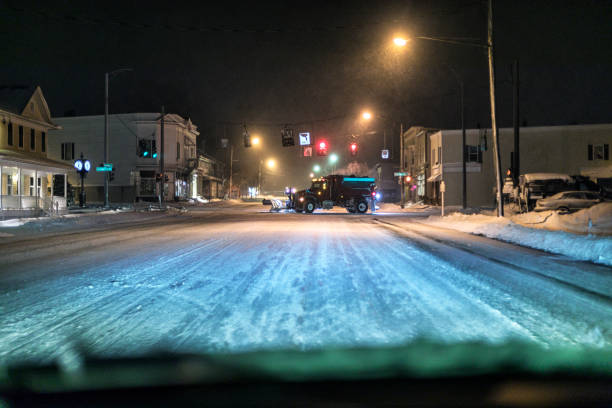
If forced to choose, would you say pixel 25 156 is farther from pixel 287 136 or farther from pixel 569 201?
pixel 569 201

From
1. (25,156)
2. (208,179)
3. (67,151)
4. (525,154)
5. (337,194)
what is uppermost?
(67,151)

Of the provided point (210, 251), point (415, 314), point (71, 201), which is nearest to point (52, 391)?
point (415, 314)

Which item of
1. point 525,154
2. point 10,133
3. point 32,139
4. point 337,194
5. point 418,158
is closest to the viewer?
point 10,133

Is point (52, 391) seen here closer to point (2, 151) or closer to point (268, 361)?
point (268, 361)

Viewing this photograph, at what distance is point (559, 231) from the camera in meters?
13.4

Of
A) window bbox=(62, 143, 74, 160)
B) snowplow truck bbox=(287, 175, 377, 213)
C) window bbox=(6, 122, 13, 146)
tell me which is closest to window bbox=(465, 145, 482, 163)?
snowplow truck bbox=(287, 175, 377, 213)

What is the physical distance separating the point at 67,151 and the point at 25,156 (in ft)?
91.1

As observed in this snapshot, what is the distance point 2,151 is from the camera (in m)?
27.2

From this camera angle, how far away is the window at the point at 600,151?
44147 millimetres

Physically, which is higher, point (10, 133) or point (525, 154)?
→ point (525, 154)

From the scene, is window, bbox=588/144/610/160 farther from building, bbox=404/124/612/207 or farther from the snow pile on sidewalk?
the snow pile on sidewalk

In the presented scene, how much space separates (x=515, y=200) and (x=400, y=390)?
3028 cm

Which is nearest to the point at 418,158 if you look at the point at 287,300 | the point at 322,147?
the point at 322,147

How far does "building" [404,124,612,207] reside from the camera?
44.2 meters
